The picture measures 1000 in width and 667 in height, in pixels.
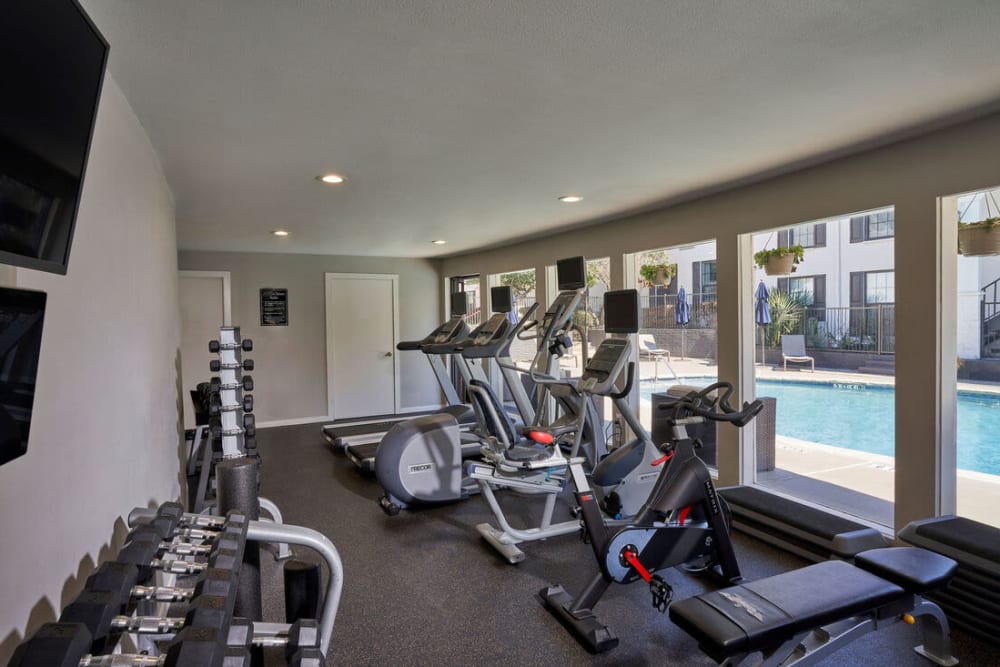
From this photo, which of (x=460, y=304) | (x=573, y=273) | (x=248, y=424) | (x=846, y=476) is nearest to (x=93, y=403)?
(x=248, y=424)

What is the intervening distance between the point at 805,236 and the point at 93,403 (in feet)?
12.0

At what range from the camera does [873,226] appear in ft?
10.1

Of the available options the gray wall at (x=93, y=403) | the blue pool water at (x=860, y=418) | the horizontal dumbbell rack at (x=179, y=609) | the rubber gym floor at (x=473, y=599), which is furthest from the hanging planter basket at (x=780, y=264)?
the gray wall at (x=93, y=403)

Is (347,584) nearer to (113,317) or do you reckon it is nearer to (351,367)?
(113,317)

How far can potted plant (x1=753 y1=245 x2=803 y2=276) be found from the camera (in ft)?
11.6

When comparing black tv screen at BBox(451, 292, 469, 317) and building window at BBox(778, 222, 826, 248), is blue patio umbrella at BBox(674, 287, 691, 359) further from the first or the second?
black tv screen at BBox(451, 292, 469, 317)

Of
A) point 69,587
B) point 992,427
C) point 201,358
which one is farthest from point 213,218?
point 992,427

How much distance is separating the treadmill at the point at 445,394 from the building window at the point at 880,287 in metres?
3.04

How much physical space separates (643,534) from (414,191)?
100 inches

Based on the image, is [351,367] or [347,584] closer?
[347,584]

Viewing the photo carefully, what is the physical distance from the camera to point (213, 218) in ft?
15.3

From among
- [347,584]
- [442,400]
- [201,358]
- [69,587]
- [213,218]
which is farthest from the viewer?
[442,400]

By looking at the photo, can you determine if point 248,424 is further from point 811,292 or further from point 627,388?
point 811,292

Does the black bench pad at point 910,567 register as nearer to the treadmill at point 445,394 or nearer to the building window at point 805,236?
the building window at point 805,236
